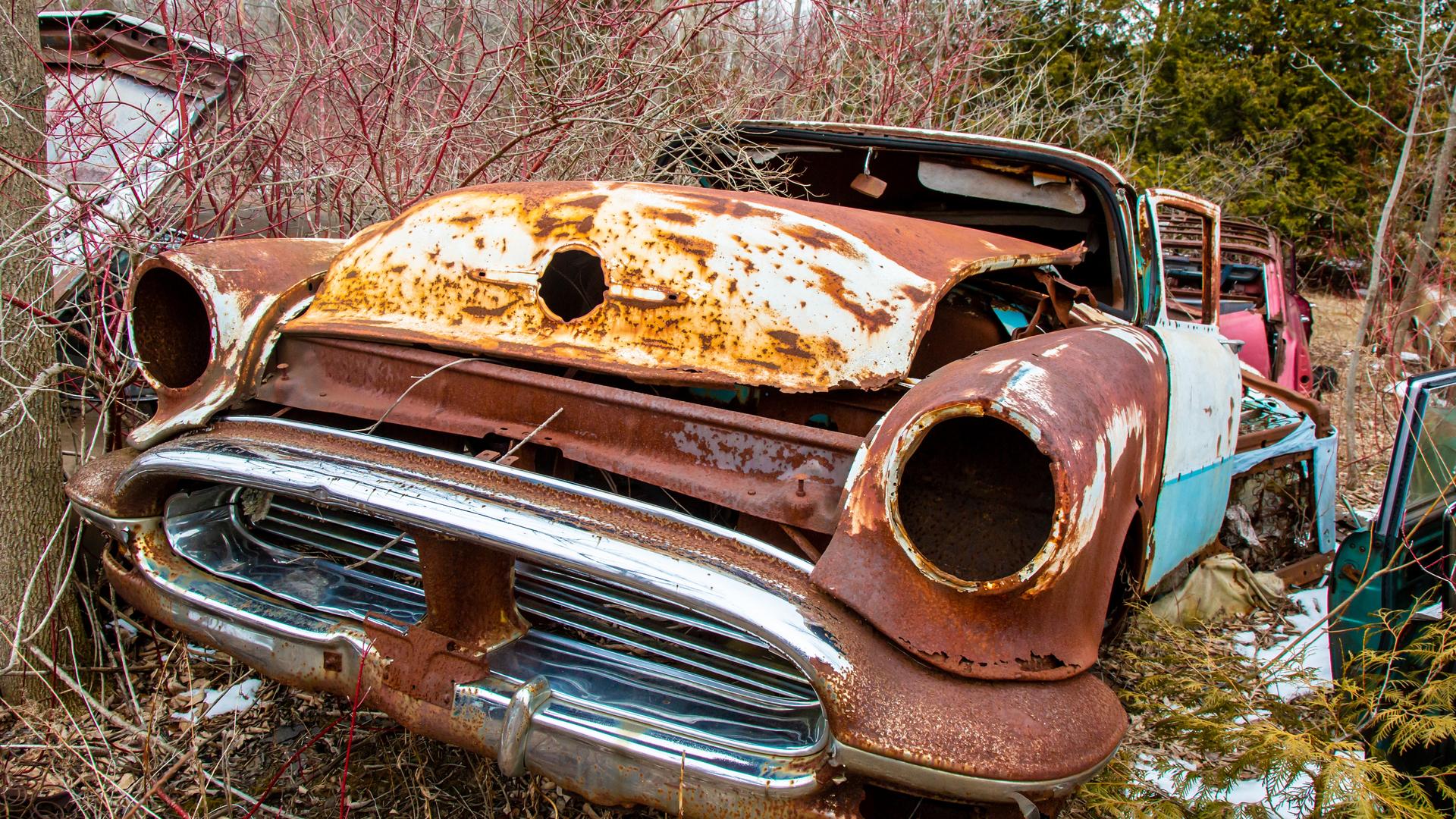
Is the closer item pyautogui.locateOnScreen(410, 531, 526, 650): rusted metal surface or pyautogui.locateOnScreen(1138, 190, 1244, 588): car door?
pyautogui.locateOnScreen(410, 531, 526, 650): rusted metal surface

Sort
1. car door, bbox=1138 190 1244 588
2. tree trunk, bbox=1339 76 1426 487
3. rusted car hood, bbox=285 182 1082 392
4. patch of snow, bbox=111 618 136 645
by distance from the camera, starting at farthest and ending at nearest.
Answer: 1. tree trunk, bbox=1339 76 1426 487
2. patch of snow, bbox=111 618 136 645
3. car door, bbox=1138 190 1244 588
4. rusted car hood, bbox=285 182 1082 392

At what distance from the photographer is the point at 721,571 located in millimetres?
1428

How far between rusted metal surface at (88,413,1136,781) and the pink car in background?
4.82 m

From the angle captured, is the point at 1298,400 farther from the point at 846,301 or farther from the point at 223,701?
the point at 223,701

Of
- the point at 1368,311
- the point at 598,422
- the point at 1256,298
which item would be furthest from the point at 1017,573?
the point at 1256,298

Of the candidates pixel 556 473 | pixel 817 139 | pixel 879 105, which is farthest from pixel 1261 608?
pixel 879 105

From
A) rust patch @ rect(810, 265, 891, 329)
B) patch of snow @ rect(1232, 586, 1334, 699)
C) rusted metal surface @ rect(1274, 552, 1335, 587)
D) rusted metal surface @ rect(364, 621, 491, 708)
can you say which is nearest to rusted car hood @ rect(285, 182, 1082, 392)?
rust patch @ rect(810, 265, 891, 329)

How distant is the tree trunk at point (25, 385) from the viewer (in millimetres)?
2221

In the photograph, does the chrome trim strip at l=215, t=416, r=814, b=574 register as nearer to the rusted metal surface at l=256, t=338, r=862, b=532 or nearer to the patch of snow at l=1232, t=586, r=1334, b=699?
the rusted metal surface at l=256, t=338, r=862, b=532

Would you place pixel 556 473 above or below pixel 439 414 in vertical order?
below

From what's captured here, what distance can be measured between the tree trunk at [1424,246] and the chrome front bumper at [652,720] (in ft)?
18.6

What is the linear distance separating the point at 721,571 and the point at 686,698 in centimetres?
30

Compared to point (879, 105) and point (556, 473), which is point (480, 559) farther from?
point (879, 105)

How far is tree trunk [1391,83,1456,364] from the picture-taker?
5.91 meters
